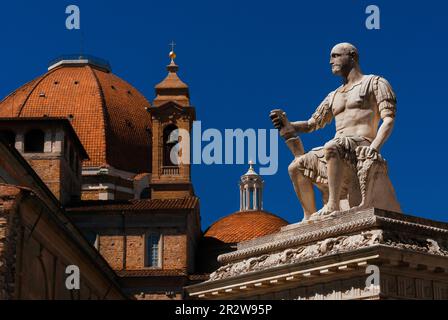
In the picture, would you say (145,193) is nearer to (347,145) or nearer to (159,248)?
(159,248)

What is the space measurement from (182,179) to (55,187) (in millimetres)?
10294

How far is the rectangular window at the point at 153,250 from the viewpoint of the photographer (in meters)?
80.4

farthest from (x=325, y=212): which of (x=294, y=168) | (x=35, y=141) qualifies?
(x=35, y=141)

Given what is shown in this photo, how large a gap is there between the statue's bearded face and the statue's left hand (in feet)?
5.49

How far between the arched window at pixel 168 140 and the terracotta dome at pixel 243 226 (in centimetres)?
601

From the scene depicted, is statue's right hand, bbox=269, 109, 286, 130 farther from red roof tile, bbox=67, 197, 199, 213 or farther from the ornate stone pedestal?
red roof tile, bbox=67, 197, 199, 213

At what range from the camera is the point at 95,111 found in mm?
98688

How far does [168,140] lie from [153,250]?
10499mm

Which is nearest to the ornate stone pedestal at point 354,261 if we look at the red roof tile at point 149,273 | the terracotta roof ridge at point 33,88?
the red roof tile at point 149,273

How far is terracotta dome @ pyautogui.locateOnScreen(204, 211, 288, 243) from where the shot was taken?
8794 cm

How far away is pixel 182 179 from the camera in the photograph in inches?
3430
